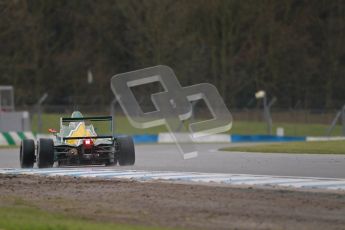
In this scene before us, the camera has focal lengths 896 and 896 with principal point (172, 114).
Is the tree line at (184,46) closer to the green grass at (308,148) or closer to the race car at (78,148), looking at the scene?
the green grass at (308,148)

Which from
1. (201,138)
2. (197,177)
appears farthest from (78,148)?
(201,138)

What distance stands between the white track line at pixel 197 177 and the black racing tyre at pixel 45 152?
7.9 inches

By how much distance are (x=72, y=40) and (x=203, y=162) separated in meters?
40.5

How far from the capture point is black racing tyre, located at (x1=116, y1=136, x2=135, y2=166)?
810 inches

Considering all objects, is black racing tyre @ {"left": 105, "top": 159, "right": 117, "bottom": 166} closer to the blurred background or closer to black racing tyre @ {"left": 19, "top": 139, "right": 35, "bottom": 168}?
black racing tyre @ {"left": 19, "top": 139, "right": 35, "bottom": 168}

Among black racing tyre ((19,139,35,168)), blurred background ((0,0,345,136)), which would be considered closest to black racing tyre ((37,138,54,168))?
black racing tyre ((19,139,35,168))

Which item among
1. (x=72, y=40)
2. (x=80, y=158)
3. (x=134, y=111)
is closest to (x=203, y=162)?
(x=80, y=158)

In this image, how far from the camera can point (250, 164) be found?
834 inches

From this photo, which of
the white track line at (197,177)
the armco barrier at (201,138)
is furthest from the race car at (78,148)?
the armco barrier at (201,138)

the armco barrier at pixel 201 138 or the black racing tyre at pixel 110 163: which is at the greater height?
the armco barrier at pixel 201 138

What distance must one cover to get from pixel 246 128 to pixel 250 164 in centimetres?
2739

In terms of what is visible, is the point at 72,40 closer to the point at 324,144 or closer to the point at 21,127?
the point at 21,127

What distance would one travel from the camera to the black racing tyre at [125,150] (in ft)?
67.5

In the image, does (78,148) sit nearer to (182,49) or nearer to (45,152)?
(45,152)
